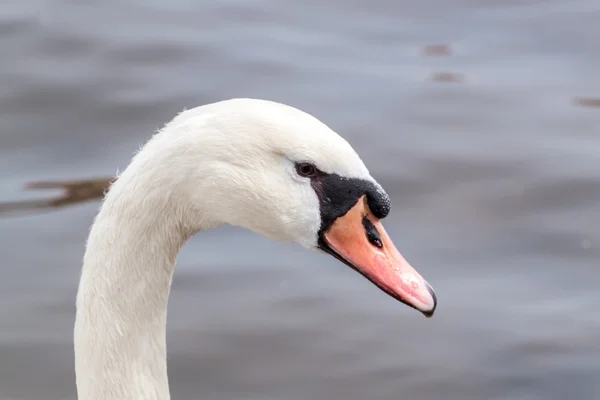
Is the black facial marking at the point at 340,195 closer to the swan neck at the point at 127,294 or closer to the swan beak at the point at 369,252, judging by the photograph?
the swan beak at the point at 369,252

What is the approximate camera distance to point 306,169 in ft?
10.4

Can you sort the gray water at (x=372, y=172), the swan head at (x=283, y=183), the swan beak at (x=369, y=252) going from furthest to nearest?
the gray water at (x=372, y=172) < the swan beak at (x=369, y=252) < the swan head at (x=283, y=183)

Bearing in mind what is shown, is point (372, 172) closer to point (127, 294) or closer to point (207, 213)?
point (127, 294)

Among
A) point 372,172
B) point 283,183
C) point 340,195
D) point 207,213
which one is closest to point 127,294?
point 207,213

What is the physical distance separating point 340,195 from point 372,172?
3791mm

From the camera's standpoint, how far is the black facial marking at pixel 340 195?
3.20 meters

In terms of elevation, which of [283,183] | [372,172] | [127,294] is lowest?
[127,294]

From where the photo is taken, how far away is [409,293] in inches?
128

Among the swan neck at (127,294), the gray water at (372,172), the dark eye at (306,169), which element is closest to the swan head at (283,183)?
the dark eye at (306,169)

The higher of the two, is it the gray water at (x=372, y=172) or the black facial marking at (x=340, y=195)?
the gray water at (x=372, y=172)

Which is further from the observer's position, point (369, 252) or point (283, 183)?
point (369, 252)

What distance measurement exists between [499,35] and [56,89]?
3081 mm

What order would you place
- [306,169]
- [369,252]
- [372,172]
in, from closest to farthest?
[306,169] → [369,252] → [372,172]

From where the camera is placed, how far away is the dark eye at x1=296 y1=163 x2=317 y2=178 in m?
3.16
